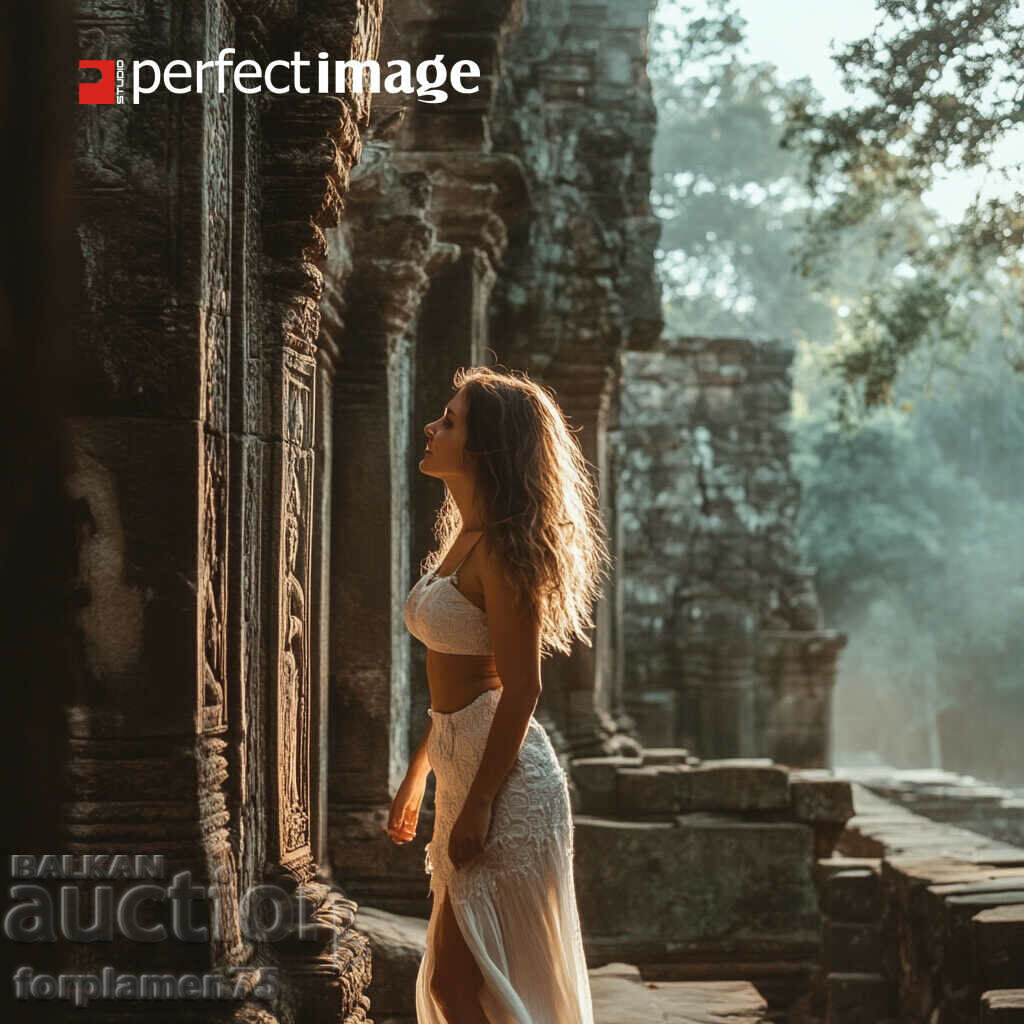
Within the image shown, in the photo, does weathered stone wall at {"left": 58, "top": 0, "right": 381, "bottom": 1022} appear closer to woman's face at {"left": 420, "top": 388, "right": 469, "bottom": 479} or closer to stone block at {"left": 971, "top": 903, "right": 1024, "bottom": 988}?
woman's face at {"left": 420, "top": 388, "right": 469, "bottom": 479}

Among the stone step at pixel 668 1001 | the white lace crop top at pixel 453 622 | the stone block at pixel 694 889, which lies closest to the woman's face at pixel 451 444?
the white lace crop top at pixel 453 622

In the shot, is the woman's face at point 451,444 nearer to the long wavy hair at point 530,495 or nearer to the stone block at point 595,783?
the long wavy hair at point 530,495

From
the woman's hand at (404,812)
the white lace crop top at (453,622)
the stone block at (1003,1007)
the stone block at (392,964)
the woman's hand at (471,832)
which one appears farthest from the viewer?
the stone block at (392,964)

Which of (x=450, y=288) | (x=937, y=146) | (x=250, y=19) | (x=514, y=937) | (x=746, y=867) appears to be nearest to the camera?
(x=514, y=937)

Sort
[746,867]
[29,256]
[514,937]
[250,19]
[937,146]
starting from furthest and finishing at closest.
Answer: [937,146], [746,867], [250,19], [514,937], [29,256]

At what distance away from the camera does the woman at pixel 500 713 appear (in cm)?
322

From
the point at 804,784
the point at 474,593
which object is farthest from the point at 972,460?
the point at 474,593

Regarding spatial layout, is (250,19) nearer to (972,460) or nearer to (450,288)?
(450,288)

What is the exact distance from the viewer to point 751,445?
17875mm

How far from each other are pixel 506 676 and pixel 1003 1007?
7.60ft

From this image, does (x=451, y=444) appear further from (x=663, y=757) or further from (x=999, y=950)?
(x=663, y=757)

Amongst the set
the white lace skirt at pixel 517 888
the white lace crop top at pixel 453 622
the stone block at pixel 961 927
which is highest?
the white lace crop top at pixel 453 622

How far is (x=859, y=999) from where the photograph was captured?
757 centimetres

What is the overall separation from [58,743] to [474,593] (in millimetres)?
2163
